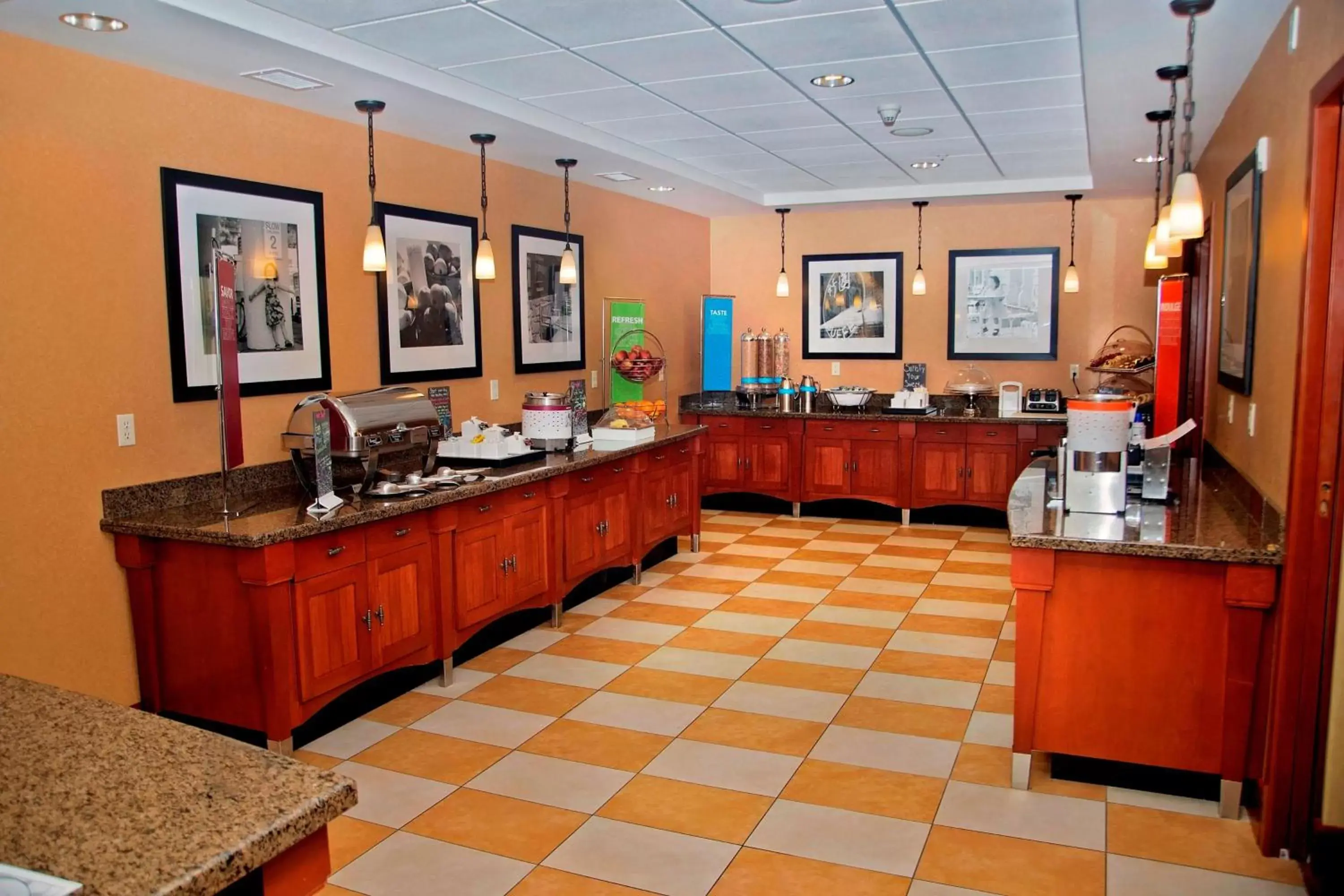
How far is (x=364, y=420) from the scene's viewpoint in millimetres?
4305

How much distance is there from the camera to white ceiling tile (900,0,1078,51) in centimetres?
346

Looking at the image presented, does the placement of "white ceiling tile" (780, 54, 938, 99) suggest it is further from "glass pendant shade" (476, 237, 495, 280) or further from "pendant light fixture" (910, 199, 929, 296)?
"pendant light fixture" (910, 199, 929, 296)

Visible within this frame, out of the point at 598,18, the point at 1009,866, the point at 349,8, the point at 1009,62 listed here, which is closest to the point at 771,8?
the point at 598,18

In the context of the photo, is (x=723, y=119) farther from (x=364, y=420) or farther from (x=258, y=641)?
Answer: (x=258, y=641)

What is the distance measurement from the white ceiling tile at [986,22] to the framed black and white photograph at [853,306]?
15.4 ft

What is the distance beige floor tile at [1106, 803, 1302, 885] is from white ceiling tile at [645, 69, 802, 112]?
323 centimetres

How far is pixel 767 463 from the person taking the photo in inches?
328

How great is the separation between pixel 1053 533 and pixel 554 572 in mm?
2665

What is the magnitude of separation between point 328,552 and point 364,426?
2.45ft

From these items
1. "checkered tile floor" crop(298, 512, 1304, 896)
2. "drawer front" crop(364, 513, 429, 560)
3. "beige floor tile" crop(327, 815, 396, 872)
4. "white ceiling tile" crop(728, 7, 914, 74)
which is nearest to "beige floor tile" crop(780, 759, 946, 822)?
"checkered tile floor" crop(298, 512, 1304, 896)


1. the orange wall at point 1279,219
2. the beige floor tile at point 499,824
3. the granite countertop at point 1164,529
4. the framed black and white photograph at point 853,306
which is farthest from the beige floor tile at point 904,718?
the framed black and white photograph at point 853,306

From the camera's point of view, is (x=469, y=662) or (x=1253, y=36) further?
(x=469, y=662)

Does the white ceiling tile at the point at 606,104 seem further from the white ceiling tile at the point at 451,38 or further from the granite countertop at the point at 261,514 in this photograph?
the granite countertop at the point at 261,514

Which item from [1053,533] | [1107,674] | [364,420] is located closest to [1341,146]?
[1053,533]
